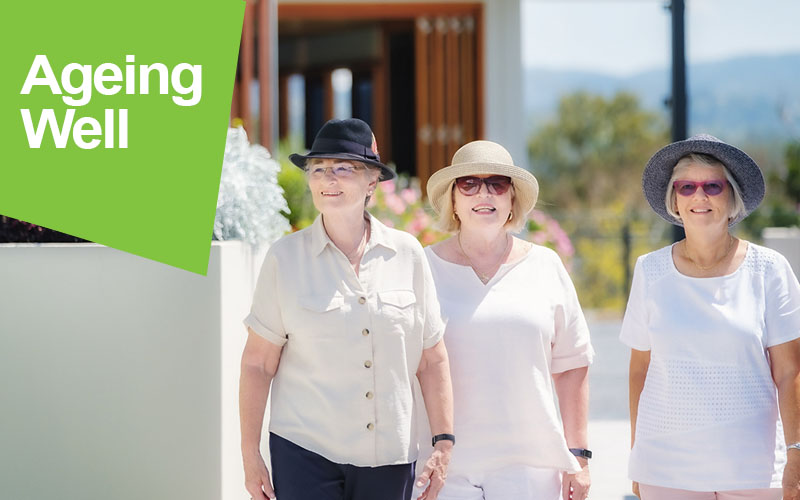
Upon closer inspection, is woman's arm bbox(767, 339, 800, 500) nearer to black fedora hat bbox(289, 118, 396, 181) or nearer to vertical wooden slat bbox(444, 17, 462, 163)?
black fedora hat bbox(289, 118, 396, 181)

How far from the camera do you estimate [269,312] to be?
2848mm

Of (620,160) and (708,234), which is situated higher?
(620,160)

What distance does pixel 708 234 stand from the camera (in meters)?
3.06

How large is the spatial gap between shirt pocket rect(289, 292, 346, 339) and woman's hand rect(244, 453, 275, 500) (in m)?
0.36

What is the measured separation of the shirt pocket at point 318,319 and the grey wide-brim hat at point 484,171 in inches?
24.0

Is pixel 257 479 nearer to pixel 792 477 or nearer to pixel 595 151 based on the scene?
pixel 792 477

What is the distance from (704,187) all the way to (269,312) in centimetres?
129

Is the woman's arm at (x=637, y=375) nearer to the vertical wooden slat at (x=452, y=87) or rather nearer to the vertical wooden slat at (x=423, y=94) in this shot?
the vertical wooden slat at (x=452, y=87)

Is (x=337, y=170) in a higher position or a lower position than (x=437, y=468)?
higher

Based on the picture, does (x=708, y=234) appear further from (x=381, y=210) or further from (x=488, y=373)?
(x=381, y=210)

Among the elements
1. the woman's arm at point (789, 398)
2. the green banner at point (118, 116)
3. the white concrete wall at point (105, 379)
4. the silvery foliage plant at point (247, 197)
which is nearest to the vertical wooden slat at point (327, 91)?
the green banner at point (118, 116)

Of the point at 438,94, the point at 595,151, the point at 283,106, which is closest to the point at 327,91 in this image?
the point at 283,106

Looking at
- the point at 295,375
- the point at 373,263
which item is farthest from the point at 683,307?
the point at 295,375

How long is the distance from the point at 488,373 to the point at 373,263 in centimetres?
48
